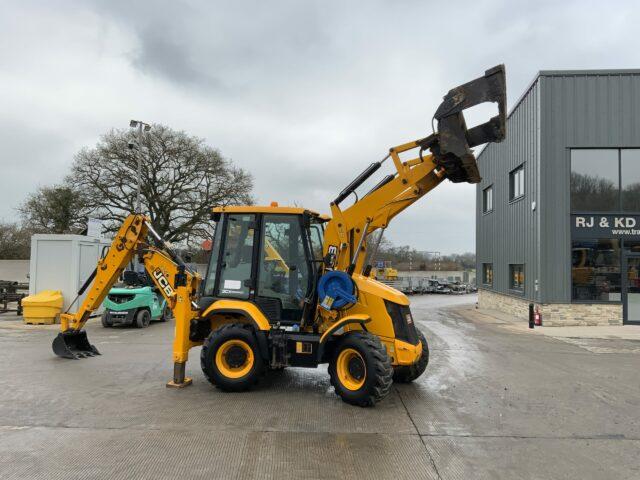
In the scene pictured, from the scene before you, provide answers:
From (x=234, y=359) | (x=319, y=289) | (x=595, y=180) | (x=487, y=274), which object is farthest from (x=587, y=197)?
(x=234, y=359)

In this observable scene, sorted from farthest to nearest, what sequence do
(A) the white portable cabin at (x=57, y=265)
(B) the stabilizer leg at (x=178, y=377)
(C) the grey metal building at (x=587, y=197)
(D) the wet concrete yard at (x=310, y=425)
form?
(C) the grey metal building at (x=587, y=197) < (A) the white portable cabin at (x=57, y=265) < (B) the stabilizer leg at (x=178, y=377) < (D) the wet concrete yard at (x=310, y=425)

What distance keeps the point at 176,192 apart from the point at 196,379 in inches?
1064

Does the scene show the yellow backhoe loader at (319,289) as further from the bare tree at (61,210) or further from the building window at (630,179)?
the bare tree at (61,210)

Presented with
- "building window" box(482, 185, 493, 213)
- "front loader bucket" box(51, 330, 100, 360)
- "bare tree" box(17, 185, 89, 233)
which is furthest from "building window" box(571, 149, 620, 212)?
"bare tree" box(17, 185, 89, 233)

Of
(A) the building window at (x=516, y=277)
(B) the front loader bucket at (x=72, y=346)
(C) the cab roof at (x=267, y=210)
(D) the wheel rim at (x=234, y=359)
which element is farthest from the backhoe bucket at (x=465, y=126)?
(A) the building window at (x=516, y=277)

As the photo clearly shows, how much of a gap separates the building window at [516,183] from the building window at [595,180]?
8.15 feet

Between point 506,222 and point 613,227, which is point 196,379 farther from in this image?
point 506,222

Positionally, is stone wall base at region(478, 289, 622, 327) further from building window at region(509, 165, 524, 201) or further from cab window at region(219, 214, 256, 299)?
cab window at region(219, 214, 256, 299)

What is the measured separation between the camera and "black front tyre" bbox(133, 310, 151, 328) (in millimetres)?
13656

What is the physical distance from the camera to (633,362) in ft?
30.5

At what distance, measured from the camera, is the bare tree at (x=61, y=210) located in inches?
1222

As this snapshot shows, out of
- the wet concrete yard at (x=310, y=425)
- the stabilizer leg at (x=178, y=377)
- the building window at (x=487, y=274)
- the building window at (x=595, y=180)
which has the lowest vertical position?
the wet concrete yard at (x=310, y=425)

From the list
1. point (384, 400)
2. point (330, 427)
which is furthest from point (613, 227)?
point (330, 427)

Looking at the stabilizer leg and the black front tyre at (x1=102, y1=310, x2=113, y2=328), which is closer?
the stabilizer leg
